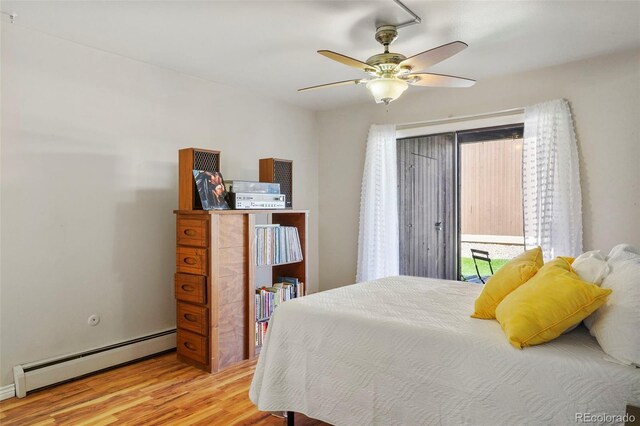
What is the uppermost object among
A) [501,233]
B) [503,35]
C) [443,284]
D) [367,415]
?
[503,35]

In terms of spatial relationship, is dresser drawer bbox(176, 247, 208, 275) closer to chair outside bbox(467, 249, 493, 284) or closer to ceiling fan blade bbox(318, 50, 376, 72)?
ceiling fan blade bbox(318, 50, 376, 72)

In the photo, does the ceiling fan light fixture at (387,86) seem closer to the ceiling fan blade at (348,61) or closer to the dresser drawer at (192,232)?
the ceiling fan blade at (348,61)

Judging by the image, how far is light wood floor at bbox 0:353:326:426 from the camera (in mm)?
2232

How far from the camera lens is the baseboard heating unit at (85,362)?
2551mm

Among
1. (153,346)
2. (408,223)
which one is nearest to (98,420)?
(153,346)

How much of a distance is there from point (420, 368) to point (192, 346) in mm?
2001

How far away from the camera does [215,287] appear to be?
9.68 feet

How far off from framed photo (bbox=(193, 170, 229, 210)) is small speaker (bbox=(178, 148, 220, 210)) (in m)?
0.04

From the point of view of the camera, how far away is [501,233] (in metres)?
4.03

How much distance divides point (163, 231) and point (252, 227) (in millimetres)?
788

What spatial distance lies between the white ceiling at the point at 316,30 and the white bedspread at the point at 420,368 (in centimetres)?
169

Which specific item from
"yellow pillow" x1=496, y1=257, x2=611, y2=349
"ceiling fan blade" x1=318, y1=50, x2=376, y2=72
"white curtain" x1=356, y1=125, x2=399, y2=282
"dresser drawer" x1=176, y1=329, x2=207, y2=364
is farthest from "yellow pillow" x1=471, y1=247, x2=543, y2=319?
"white curtain" x1=356, y1=125, x2=399, y2=282

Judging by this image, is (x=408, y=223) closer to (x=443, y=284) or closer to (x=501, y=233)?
(x=501, y=233)

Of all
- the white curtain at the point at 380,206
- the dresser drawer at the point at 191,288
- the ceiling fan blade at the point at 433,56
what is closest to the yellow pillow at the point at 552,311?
the ceiling fan blade at the point at 433,56
